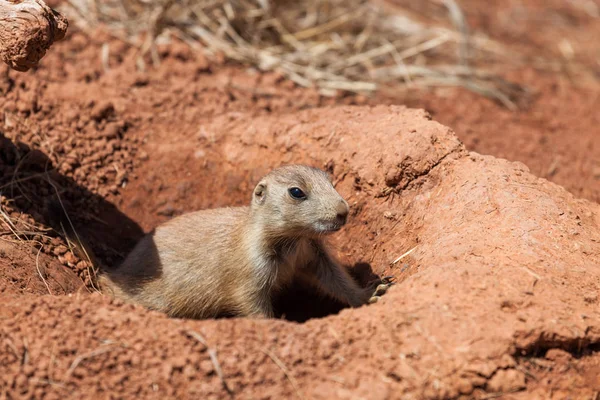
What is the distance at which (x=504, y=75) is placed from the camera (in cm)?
1238

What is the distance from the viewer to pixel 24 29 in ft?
17.7

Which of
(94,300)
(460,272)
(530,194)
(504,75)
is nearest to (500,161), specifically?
(530,194)

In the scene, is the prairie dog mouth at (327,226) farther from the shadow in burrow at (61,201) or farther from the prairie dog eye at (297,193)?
the shadow in burrow at (61,201)

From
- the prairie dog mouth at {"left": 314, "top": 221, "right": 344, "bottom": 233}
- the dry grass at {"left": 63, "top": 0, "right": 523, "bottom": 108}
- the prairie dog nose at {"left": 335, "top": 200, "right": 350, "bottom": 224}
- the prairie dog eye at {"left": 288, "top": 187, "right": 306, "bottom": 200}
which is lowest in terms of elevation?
the prairie dog mouth at {"left": 314, "top": 221, "right": 344, "bottom": 233}

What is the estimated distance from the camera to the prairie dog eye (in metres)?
6.19

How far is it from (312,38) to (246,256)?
19.2 ft

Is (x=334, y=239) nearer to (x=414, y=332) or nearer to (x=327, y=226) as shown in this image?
(x=327, y=226)

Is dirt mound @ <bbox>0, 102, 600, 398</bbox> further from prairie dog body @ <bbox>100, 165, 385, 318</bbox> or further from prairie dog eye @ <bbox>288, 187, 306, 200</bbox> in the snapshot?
prairie dog eye @ <bbox>288, 187, 306, 200</bbox>

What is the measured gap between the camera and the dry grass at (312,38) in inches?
408

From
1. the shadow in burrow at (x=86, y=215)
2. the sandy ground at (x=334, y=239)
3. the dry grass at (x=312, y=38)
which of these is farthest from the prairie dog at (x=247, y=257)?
the dry grass at (x=312, y=38)

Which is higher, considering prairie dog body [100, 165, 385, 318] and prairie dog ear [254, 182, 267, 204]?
prairie dog ear [254, 182, 267, 204]

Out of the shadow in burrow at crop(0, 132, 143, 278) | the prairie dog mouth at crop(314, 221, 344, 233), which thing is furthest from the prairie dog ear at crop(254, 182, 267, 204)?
the shadow in burrow at crop(0, 132, 143, 278)

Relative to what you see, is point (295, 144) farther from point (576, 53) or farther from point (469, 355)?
point (576, 53)

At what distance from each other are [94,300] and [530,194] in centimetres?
358
